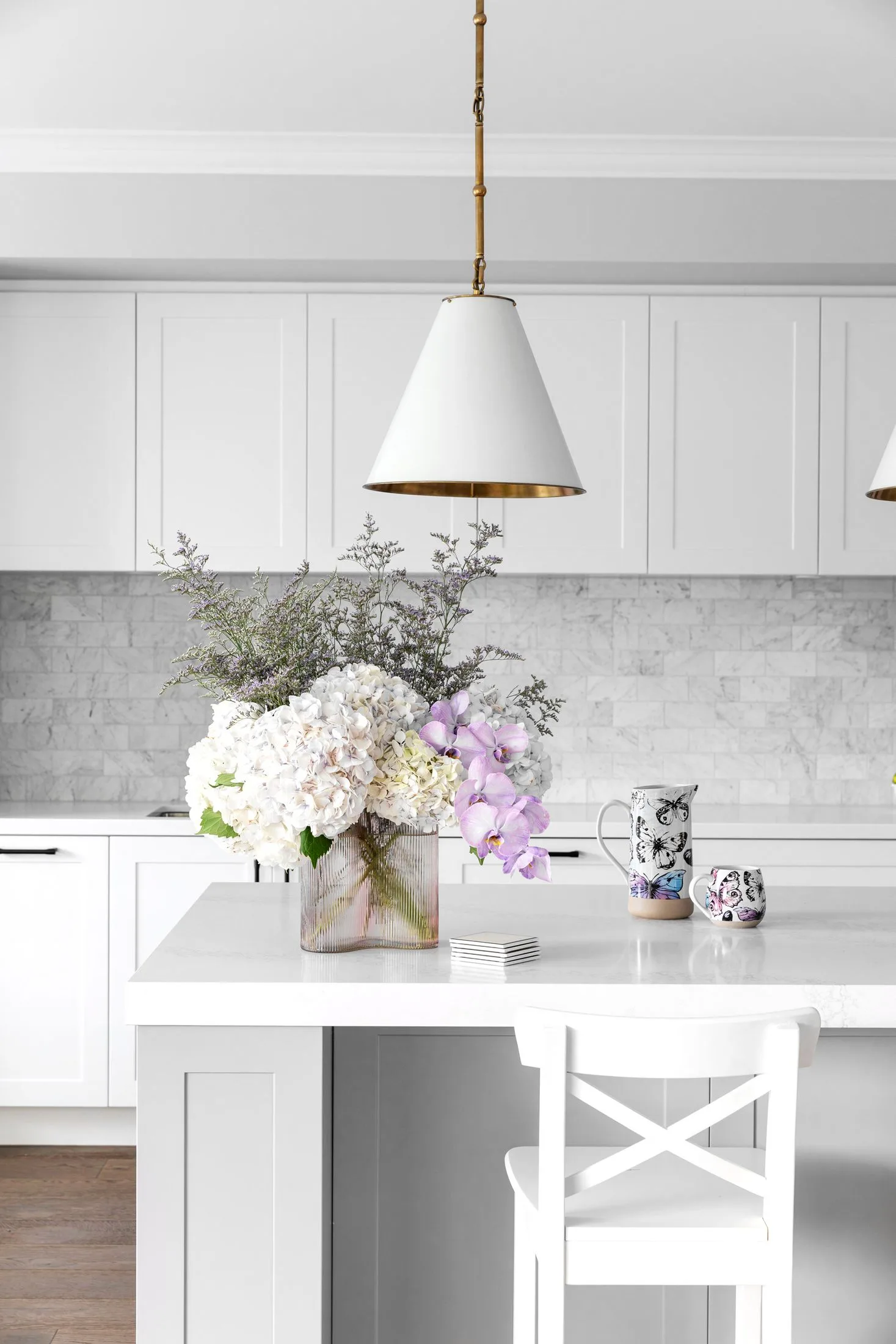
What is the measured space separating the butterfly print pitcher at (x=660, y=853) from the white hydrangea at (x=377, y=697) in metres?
0.42

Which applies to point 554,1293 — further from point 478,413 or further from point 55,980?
point 55,980

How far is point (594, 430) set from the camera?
3.64m

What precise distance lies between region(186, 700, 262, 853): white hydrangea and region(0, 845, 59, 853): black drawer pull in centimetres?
187

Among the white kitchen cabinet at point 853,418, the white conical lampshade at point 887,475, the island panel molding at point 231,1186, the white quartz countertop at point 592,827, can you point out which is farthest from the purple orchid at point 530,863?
the white kitchen cabinet at point 853,418

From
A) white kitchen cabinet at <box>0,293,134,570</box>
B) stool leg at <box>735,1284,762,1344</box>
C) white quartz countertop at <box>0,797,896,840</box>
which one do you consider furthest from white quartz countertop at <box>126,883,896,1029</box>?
white kitchen cabinet at <box>0,293,134,570</box>

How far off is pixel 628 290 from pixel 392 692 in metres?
2.30

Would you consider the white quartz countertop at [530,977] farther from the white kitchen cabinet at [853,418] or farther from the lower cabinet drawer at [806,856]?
the white kitchen cabinet at [853,418]

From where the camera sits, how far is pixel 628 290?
365 centimetres

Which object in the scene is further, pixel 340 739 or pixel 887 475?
pixel 887 475

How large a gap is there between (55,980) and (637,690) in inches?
77.4

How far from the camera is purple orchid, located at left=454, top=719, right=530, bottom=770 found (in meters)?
1.74

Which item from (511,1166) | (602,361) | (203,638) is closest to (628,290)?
(602,361)

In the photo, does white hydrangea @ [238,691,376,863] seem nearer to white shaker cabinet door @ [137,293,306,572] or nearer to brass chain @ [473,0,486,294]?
brass chain @ [473,0,486,294]

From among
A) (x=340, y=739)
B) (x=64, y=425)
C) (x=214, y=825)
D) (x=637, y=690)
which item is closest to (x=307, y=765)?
(x=340, y=739)
